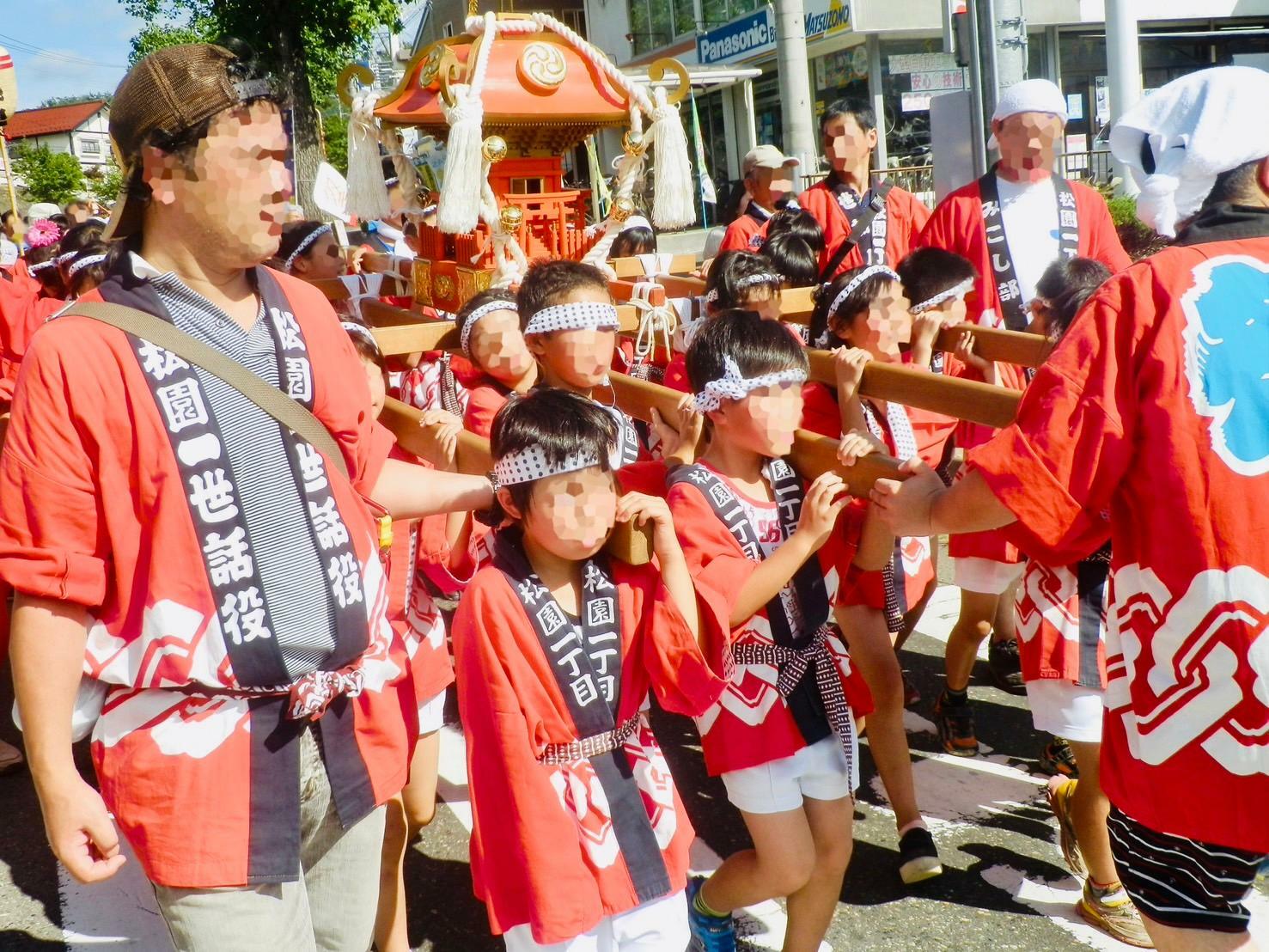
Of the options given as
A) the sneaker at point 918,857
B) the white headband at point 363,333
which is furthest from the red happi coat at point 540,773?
the white headband at point 363,333

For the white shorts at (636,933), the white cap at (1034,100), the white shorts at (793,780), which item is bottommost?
the white shorts at (636,933)

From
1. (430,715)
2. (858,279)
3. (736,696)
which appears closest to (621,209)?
(858,279)

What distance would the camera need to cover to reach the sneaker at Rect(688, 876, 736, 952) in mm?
2561

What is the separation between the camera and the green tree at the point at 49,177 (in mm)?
30125

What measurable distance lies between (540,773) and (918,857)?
1.34 meters

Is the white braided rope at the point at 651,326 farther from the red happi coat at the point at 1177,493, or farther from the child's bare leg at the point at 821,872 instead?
the red happi coat at the point at 1177,493

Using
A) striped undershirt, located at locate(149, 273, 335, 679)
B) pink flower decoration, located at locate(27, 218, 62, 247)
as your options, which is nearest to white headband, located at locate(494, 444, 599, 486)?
striped undershirt, located at locate(149, 273, 335, 679)

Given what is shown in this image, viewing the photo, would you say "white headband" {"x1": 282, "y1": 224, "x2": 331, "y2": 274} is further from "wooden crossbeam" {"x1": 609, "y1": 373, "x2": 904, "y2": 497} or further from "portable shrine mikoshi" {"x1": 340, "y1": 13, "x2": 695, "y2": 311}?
"wooden crossbeam" {"x1": 609, "y1": 373, "x2": 904, "y2": 497}

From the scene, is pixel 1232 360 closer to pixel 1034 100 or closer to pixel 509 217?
pixel 1034 100

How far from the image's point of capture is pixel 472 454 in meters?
2.34

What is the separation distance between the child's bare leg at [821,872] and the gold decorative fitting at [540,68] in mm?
2933

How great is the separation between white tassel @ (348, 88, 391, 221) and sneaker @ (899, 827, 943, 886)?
3.29 m

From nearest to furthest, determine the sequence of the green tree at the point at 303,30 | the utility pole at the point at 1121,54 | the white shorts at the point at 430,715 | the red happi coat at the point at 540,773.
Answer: the red happi coat at the point at 540,773 < the white shorts at the point at 430,715 < the utility pole at the point at 1121,54 < the green tree at the point at 303,30

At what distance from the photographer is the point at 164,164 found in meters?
1.58
